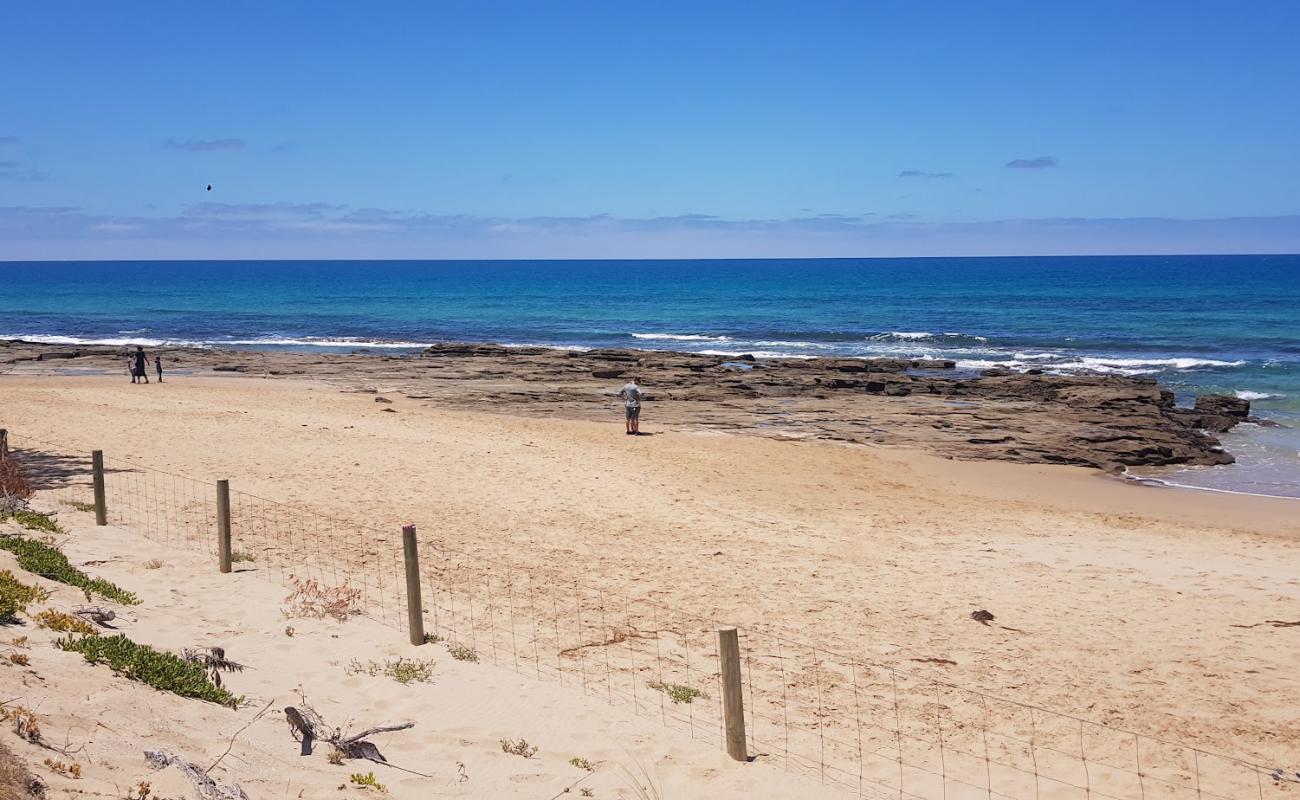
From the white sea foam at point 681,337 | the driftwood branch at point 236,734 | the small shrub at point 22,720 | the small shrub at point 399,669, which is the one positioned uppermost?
the white sea foam at point 681,337

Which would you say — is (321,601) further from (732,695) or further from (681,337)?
(681,337)

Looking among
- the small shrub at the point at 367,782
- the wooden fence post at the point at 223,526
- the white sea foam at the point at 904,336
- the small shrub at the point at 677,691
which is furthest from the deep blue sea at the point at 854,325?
the small shrub at the point at 367,782

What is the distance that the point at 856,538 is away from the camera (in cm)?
1488

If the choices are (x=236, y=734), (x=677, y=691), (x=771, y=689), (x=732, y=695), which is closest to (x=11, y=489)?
(x=236, y=734)

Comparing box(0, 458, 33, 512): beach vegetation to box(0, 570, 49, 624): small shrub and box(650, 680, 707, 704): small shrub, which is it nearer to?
box(0, 570, 49, 624): small shrub

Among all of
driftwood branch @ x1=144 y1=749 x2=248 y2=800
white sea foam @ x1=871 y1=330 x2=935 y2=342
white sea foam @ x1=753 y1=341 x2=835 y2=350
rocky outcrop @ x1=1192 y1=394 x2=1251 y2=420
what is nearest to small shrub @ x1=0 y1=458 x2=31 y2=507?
driftwood branch @ x1=144 y1=749 x2=248 y2=800

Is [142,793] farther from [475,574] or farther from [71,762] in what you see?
[475,574]

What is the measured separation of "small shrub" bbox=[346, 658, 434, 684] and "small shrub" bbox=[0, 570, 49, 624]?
100 inches

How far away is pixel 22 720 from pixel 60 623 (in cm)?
245

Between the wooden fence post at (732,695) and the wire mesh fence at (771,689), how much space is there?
0.42 m

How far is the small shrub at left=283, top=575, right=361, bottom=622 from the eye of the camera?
972 centimetres

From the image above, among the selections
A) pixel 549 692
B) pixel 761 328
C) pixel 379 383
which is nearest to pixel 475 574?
pixel 549 692

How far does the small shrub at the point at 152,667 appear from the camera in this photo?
7.07 m

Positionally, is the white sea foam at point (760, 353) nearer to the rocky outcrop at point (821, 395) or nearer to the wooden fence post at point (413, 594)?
the rocky outcrop at point (821, 395)
